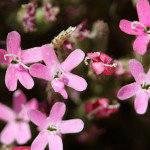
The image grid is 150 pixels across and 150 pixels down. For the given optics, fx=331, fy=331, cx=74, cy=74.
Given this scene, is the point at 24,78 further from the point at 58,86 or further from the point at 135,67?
the point at 135,67

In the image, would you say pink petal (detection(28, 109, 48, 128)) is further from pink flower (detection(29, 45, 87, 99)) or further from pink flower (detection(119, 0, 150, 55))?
pink flower (detection(119, 0, 150, 55))

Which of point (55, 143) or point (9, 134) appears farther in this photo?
point (9, 134)

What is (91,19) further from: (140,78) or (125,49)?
(140,78)

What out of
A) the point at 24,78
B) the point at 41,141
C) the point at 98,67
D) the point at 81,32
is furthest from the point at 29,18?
the point at 41,141

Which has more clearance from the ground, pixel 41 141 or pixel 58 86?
pixel 58 86

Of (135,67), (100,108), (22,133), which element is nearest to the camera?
(135,67)

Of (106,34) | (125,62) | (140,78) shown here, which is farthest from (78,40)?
(140,78)

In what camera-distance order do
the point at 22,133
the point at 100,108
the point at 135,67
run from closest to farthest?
the point at 135,67
the point at 100,108
the point at 22,133

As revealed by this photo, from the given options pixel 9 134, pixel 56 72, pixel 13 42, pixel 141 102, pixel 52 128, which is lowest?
pixel 9 134
